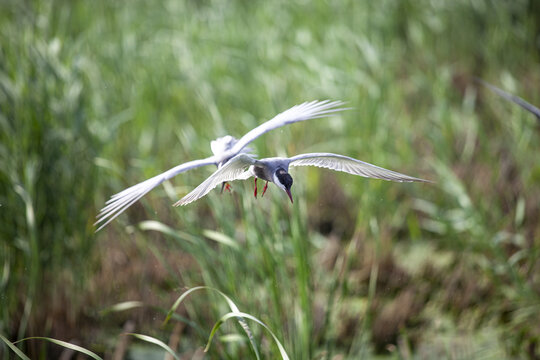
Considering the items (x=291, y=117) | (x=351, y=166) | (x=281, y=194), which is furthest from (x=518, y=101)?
(x=281, y=194)

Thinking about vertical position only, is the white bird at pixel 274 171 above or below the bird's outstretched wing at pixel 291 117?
below

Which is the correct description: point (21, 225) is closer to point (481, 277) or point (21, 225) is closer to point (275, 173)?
point (275, 173)

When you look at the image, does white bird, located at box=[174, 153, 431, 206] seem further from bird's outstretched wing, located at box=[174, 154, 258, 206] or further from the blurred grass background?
the blurred grass background

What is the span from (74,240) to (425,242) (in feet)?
5.14

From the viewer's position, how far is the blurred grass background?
1.69m

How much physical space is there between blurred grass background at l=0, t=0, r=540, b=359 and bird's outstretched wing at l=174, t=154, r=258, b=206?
2.03 feet

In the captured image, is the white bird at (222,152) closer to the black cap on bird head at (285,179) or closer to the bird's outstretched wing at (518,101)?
the black cap on bird head at (285,179)

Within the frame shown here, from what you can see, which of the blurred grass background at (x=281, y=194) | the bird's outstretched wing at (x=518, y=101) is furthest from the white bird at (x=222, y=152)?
the blurred grass background at (x=281, y=194)

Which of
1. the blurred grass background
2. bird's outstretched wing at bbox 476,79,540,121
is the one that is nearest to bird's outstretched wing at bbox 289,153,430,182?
bird's outstretched wing at bbox 476,79,540,121

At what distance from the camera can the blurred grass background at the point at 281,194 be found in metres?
1.69

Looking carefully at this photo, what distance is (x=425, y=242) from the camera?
2529 mm

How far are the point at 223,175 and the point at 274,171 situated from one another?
78mm

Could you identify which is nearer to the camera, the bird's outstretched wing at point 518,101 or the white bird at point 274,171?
the white bird at point 274,171

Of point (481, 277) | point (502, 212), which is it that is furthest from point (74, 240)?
point (502, 212)
